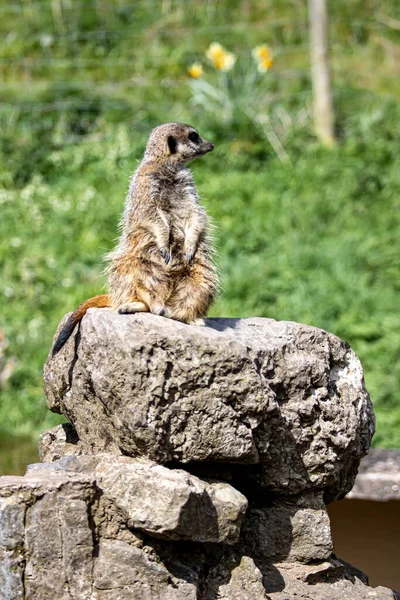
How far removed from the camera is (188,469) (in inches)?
129

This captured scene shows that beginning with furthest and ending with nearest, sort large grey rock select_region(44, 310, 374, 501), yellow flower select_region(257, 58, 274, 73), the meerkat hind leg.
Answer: yellow flower select_region(257, 58, 274, 73) → the meerkat hind leg → large grey rock select_region(44, 310, 374, 501)

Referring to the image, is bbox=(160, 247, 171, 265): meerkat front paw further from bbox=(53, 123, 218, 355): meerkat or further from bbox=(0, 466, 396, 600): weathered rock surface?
bbox=(0, 466, 396, 600): weathered rock surface

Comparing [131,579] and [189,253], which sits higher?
[189,253]

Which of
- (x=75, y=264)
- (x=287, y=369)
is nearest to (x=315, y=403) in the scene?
(x=287, y=369)

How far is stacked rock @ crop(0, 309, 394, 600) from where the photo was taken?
9.75 feet

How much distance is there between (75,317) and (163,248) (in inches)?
17.3

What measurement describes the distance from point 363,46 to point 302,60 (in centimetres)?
80

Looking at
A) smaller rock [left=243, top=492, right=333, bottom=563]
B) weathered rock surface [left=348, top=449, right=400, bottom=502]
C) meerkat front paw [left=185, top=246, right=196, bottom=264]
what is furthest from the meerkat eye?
weathered rock surface [left=348, top=449, right=400, bottom=502]

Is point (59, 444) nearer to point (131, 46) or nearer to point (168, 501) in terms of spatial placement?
point (168, 501)

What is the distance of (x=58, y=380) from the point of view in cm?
360

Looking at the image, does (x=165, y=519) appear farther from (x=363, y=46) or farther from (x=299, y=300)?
(x=363, y=46)

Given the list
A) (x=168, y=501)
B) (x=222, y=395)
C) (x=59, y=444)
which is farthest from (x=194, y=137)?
(x=168, y=501)

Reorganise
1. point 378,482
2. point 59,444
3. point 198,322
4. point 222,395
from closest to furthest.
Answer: point 222,395 → point 198,322 → point 59,444 → point 378,482

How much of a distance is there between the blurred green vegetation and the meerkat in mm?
2679
